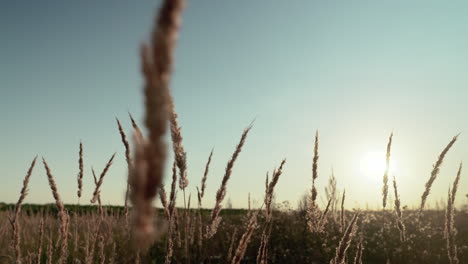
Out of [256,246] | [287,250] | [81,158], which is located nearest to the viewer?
[81,158]

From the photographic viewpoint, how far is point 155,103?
61 cm

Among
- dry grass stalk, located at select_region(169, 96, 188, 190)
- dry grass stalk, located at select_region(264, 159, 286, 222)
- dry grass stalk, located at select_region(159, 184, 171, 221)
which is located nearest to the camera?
dry grass stalk, located at select_region(169, 96, 188, 190)

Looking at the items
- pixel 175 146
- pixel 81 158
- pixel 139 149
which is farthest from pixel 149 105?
pixel 81 158

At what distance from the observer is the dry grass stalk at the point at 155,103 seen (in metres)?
0.62

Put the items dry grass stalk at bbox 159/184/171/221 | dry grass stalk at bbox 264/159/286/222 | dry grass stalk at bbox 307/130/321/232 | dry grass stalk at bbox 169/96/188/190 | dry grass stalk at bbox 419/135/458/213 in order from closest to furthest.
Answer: dry grass stalk at bbox 169/96/188/190
dry grass stalk at bbox 159/184/171/221
dry grass stalk at bbox 264/159/286/222
dry grass stalk at bbox 419/135/458/213
dry grass stalk at bbox 307/130/321/232

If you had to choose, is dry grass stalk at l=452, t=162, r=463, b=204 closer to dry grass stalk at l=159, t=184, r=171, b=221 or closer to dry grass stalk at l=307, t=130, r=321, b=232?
dry grass stalk at l=307, t=130, r=321, b=232

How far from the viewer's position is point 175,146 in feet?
6.47

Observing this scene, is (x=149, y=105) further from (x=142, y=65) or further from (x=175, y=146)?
(x=175, y=146)

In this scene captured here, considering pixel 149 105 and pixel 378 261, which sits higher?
pixel 149 105

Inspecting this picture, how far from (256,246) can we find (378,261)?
10.5 feet

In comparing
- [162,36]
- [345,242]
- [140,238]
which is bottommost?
[345,242]

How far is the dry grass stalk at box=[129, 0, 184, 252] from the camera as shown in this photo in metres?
0.62

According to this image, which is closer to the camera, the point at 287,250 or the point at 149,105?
the point at 149,105

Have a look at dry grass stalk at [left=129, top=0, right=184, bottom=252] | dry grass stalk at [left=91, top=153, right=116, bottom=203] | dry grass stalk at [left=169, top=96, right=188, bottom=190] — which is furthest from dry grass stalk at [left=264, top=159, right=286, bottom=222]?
dry grass stalk at [left=129, top=0, right=184, bottom=252]
